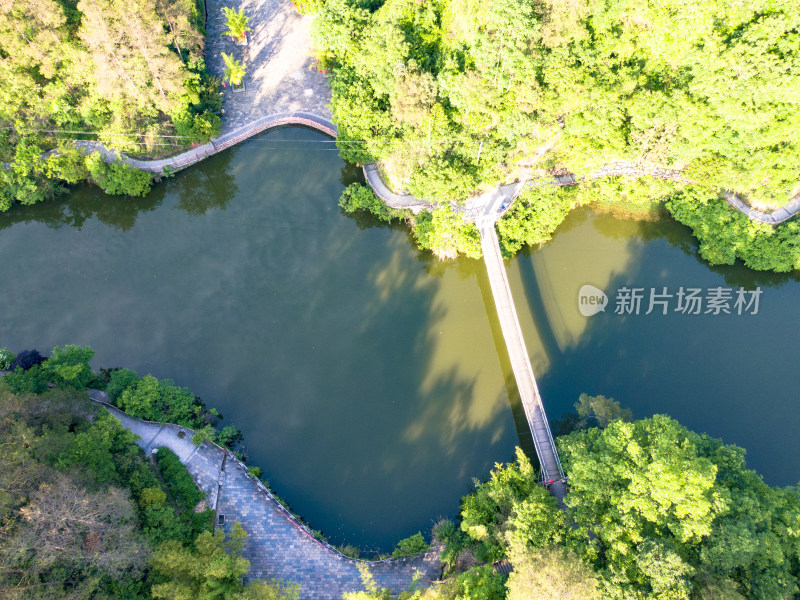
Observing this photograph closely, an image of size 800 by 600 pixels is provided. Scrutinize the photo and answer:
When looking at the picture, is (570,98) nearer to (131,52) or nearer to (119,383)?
(131,52)

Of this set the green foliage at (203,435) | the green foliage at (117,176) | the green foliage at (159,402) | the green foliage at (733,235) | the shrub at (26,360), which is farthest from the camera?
the green foliage at (117,176)

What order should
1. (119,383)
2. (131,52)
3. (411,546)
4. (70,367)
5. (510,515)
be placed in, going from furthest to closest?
(131,52)
(119,383)
(70,367)
(411,546)
(510,515)

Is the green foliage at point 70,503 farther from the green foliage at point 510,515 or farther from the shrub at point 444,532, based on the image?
the green foliage at point 510,515

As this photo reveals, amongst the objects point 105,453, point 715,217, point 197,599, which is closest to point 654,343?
point 715,217

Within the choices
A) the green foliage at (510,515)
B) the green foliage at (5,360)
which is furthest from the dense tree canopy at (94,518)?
the green foliage at (510,515)

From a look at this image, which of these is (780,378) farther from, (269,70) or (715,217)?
(269,70)

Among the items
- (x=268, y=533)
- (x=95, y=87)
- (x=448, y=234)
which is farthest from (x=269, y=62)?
(x=268, y=533)
